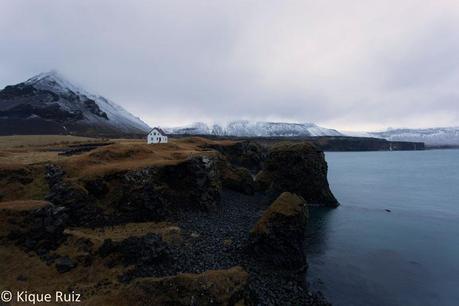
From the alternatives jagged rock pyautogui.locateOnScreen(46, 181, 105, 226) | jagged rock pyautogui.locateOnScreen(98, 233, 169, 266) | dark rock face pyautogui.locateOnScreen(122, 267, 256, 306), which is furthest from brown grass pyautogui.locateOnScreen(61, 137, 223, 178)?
dark rock face pyautogui.locateOnScreen(122, 267, 256, 306)

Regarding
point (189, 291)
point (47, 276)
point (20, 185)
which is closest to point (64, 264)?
point (47, 276)

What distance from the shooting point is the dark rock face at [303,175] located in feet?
255

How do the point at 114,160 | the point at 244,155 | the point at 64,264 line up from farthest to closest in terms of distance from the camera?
the point at 244,155 < the point at 114,160 < the point at 64,264

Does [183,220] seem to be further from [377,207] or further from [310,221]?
[377,207]

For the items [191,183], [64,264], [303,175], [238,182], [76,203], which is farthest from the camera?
[238,182]

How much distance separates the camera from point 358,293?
3553 cm

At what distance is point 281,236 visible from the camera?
133ft

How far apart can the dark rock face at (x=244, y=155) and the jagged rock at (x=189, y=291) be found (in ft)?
287

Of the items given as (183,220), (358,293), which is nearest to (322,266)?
(358,293)

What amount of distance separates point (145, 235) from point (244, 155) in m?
88.1

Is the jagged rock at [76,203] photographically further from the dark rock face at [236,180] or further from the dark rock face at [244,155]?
the dark rock face at [244,155]

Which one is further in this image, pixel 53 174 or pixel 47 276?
pixel 53 174

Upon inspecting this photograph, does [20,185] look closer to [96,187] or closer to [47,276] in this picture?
[96,187]

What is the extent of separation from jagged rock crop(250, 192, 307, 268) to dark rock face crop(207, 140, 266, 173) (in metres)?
73.9
